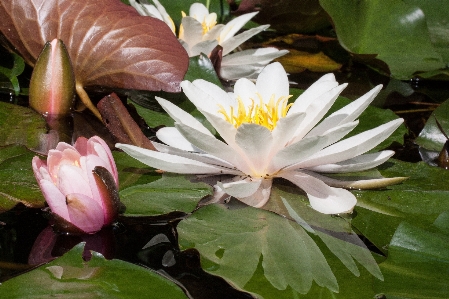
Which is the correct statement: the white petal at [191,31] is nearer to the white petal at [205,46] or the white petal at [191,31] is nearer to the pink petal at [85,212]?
the white petal at [205,46]

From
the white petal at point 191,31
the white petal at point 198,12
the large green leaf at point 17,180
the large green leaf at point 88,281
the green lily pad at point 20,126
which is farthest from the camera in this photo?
the white petal at point 198,12

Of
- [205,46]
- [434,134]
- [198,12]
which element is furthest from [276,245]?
[198,12]

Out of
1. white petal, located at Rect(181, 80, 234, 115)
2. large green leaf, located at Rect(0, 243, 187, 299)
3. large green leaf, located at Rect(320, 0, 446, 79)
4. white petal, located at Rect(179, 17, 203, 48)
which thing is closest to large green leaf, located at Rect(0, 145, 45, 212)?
large green leaf, located at Rect(0, 243, 187, 299)

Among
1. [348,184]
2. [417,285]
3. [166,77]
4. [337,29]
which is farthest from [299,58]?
[417,285]

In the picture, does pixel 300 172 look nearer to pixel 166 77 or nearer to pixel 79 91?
pixel 166 77

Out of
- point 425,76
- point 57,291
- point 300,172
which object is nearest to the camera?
point 57,291

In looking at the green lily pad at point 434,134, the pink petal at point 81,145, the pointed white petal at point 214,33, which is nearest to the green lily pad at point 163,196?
the pink petal at point 81,145
